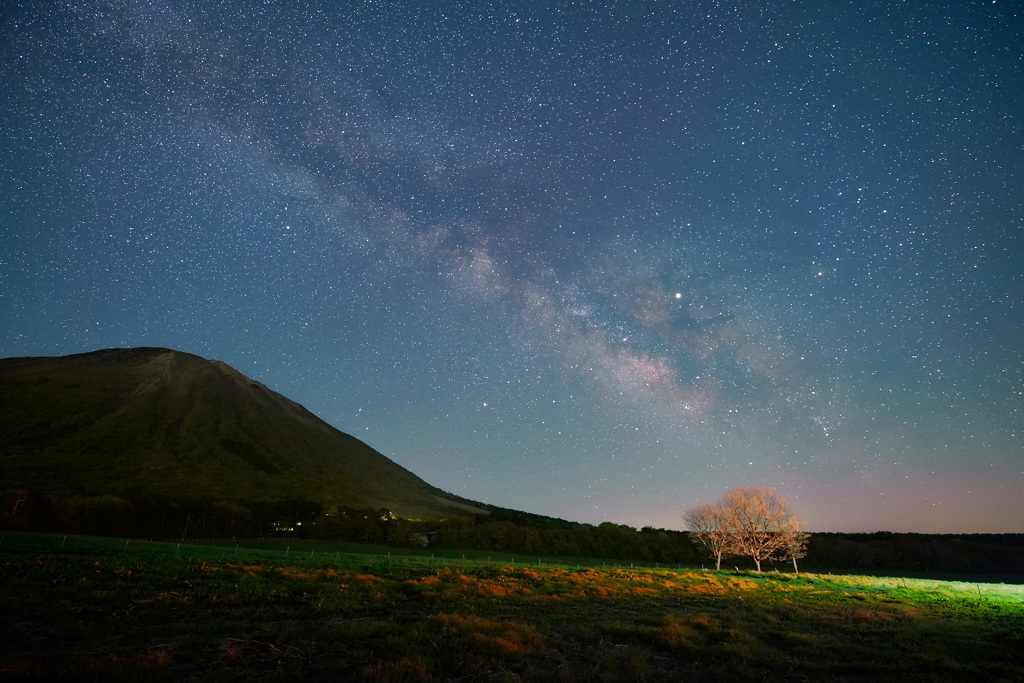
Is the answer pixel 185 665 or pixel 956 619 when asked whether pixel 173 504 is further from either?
pixel 956 619

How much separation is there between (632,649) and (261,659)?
9.74 m

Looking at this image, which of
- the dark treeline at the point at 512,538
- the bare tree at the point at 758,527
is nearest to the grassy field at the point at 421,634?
the bare tree at the point at 758,527

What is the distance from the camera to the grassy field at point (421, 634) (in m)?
10.4

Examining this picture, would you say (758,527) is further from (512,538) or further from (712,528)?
(512,538)

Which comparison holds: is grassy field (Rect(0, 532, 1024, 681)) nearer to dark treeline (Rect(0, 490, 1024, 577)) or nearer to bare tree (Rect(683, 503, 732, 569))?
bare tree (Rect(683, 503, 732, 569))

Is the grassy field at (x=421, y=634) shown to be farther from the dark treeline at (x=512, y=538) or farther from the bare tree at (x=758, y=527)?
the dark treeline at (x=512, y=538)

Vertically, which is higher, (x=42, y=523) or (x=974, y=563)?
(x=974, y=563)

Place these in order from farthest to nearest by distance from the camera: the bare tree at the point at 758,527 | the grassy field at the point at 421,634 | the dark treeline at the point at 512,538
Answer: the dark treeline at the point at 512,538, the bare tree at the point at 758,527, the grassy field at the point at 421,634

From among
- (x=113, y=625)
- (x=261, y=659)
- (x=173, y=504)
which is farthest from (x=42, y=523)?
(x=261, y=659)

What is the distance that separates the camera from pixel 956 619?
75.7 ft

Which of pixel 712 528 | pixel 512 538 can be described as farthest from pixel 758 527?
pixel 512 538

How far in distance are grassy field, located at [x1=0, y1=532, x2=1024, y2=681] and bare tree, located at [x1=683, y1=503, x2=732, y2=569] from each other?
52411 millimetres

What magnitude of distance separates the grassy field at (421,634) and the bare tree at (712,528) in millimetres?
52411

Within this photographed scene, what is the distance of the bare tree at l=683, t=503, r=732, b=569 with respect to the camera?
7500cm
